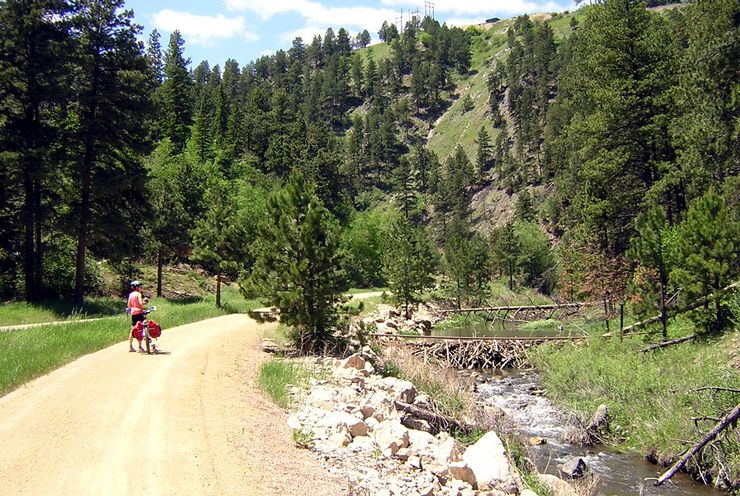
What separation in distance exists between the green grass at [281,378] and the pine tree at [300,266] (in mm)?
2296

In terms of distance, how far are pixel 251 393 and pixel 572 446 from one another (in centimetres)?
904

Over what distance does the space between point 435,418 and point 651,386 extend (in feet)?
25.4

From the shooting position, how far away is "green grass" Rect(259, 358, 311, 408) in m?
12.4

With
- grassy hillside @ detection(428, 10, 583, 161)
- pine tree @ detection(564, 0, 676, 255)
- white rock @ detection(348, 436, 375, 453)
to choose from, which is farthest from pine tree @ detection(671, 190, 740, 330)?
grassy hillside @ detection(428, 10, 583, 161)

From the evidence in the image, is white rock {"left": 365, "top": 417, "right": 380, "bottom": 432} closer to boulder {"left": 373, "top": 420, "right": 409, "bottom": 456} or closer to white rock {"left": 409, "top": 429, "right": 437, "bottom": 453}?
boulder {"left": 373, "top": 420, "right": 409, "bottom": 456}

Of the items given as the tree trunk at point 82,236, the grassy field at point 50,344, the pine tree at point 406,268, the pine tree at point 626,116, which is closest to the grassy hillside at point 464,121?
the pine tree at point 406,268

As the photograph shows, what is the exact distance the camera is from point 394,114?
176250 millimetres

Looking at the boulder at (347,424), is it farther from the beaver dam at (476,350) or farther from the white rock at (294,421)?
the beaver dam at (476,350)

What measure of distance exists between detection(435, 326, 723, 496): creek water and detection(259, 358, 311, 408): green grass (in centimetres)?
598

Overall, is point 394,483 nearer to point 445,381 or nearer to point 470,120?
point 445,381

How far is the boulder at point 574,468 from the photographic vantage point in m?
12.0

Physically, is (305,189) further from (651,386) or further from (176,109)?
(176,109)

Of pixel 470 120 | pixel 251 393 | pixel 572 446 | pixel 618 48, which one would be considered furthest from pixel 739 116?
pixel 470 120

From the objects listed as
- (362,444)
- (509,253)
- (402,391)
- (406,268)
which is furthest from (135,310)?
(509,253)
